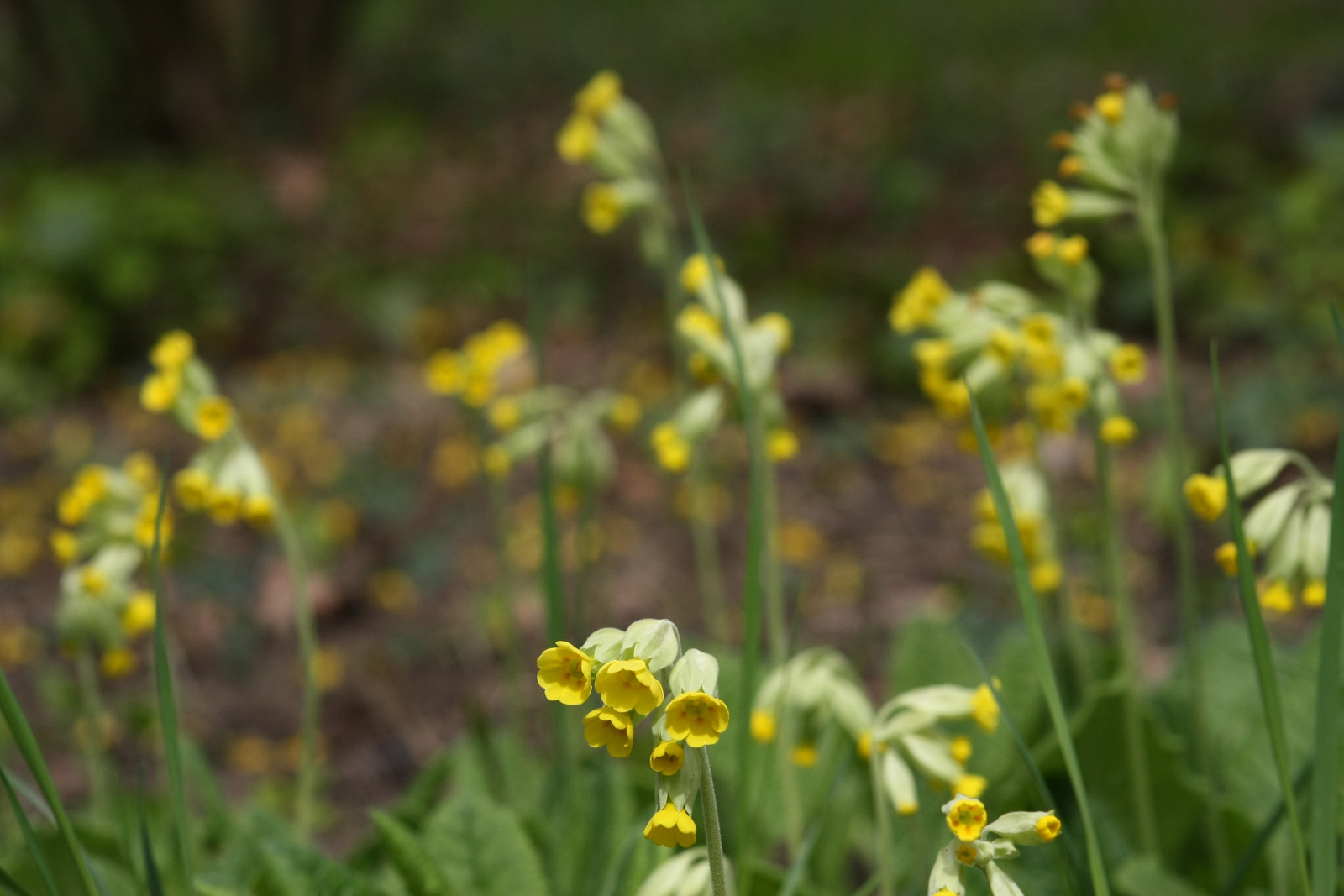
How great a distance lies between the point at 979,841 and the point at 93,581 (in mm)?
1408

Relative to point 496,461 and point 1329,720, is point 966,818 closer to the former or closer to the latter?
point 1329,720

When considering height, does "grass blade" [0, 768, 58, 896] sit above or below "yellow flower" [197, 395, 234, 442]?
below

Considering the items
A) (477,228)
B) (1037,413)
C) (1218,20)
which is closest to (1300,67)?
(1218,20)

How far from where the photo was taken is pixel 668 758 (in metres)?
0.99

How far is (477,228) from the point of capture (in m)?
7.24

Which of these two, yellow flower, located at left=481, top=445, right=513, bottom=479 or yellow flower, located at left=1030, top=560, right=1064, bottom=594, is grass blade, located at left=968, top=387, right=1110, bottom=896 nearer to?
yellow flower, located at left=1030, top=560, right=1064, bottom=594

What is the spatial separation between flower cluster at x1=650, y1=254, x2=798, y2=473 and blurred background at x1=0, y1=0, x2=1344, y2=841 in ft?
0.88

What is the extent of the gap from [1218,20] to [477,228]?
5.73 m

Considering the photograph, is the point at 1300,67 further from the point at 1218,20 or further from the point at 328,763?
the point at 328,763

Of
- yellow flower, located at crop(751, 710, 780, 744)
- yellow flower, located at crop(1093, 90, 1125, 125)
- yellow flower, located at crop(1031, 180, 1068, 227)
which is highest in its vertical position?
yellow flower, located at crop(1093, 90, 1125, 125)

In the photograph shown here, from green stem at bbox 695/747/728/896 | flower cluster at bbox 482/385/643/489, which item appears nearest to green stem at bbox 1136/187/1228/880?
green stem at bbox 695/747/728/896

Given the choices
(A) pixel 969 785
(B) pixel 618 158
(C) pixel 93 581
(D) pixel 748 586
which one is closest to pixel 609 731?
(D) pixel 748 586

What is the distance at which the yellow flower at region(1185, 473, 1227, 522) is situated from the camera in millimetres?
1427

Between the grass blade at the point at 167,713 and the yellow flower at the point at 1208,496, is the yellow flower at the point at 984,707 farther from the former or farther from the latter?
the grass blade at the point at 167,713
